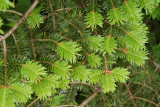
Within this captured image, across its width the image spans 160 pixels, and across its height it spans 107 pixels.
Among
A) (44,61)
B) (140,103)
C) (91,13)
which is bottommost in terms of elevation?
(140,103)

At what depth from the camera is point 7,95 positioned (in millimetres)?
965

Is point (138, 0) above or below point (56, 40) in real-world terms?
above

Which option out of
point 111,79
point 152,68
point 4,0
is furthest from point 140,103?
point 4,0

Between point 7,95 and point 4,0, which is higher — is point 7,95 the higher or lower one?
the lower one

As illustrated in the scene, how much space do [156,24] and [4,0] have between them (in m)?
2.57

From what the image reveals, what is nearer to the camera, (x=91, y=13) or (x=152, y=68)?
(x=91, y=13)

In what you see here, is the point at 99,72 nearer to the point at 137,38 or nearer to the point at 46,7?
the point at 137,38

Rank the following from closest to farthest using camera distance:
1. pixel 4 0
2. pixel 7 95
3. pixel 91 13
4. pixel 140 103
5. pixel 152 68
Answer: pixel 4 0, pixel 7 95, pixel 91 13, pixel 140 103, pixel 152 68

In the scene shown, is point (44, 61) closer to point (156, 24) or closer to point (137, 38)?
point (137, 38)

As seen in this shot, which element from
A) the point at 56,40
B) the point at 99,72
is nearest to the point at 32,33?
the point at 56,40

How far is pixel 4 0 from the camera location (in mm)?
790

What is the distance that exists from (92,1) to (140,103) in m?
1.28

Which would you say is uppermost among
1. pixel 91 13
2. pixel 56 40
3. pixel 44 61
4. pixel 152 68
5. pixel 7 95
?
pixel 91 13

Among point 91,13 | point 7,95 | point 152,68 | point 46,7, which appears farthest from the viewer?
point 152,68
